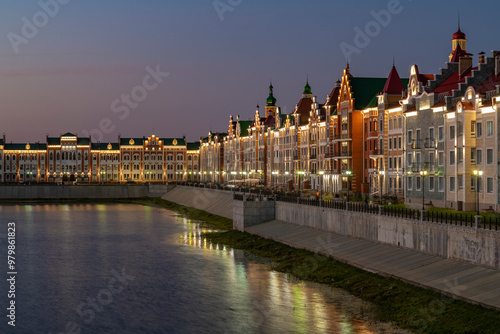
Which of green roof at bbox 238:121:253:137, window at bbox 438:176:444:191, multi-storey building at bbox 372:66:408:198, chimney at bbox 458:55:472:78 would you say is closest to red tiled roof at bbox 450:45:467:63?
chimney at bbox 458:55:472:78

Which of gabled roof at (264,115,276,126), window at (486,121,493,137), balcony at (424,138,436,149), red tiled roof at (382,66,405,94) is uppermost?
gabled roof at (264,115,276,126)

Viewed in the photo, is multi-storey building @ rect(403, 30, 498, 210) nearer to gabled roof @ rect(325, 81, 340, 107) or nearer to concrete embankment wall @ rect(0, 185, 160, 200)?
gabled roof @ rect(325, 81, 340, 107)

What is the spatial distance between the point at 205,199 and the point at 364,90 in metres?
41.7

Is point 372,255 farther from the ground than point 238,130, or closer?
closer

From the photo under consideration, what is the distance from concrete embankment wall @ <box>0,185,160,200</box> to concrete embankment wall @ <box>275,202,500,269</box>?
10398 cm

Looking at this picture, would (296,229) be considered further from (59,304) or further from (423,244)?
(59,304)

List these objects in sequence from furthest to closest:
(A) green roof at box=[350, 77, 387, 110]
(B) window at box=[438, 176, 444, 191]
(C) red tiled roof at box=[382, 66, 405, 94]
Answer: (A) green roof at box=[350, 77, 387, 110]
(C) red tiled roof at box=[382, 66, 405, 94]
(B) window at box=[438, 176, 444, 191]

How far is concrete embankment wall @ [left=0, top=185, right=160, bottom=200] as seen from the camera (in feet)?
495

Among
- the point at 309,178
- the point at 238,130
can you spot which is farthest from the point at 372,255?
the point at 238,130

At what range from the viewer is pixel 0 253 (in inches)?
2422

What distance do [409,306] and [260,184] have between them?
3942 inches

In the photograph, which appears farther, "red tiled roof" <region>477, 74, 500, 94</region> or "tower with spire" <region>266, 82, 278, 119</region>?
"tower with spire" <region>266, 82, 278, 119</region>

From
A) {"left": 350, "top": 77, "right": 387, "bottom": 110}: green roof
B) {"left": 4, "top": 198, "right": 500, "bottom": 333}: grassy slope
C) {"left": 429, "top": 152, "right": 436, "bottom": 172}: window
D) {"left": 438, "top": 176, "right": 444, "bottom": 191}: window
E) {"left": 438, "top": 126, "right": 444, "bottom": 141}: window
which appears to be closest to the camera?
{"left": 4, "top": 198, "right": 500, "bottom": 333}: grassy slope

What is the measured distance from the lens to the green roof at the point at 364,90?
85.3 m
